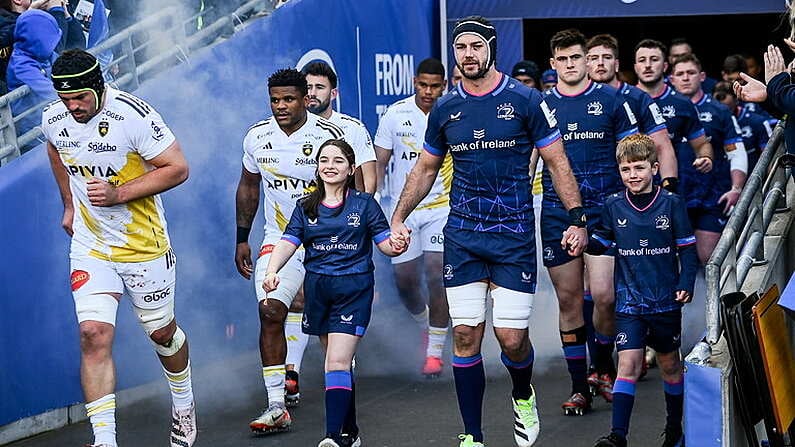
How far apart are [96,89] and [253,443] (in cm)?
220

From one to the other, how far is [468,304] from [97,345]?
1.87 meters

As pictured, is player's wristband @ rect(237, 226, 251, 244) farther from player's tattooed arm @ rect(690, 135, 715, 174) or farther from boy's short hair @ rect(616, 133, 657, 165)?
player's tattooed arm @ rect(690, 135, 715, 174)

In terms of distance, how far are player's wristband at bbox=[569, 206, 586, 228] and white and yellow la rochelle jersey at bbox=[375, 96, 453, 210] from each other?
313 cm

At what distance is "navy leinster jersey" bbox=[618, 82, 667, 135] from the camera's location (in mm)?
8562

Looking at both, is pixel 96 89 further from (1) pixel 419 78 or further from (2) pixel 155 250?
(1) pixel 419 78

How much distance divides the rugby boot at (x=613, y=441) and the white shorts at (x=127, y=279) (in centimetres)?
238

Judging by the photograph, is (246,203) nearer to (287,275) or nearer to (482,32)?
(287,275)

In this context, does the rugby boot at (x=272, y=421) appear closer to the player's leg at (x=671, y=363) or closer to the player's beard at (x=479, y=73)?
the player's leg at (x=671, y=363)

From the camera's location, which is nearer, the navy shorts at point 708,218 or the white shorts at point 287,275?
the white shorts at point 287,275

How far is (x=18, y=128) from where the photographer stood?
338 inches

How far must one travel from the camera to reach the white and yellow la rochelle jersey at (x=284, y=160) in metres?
8.43

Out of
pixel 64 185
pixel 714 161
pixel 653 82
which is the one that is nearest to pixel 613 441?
pixel 64 185

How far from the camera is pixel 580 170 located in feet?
27.5

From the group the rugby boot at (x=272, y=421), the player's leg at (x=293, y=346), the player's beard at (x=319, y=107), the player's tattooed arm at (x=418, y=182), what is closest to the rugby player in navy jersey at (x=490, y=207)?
the player's tattooed arm at (x=418, y=182)
